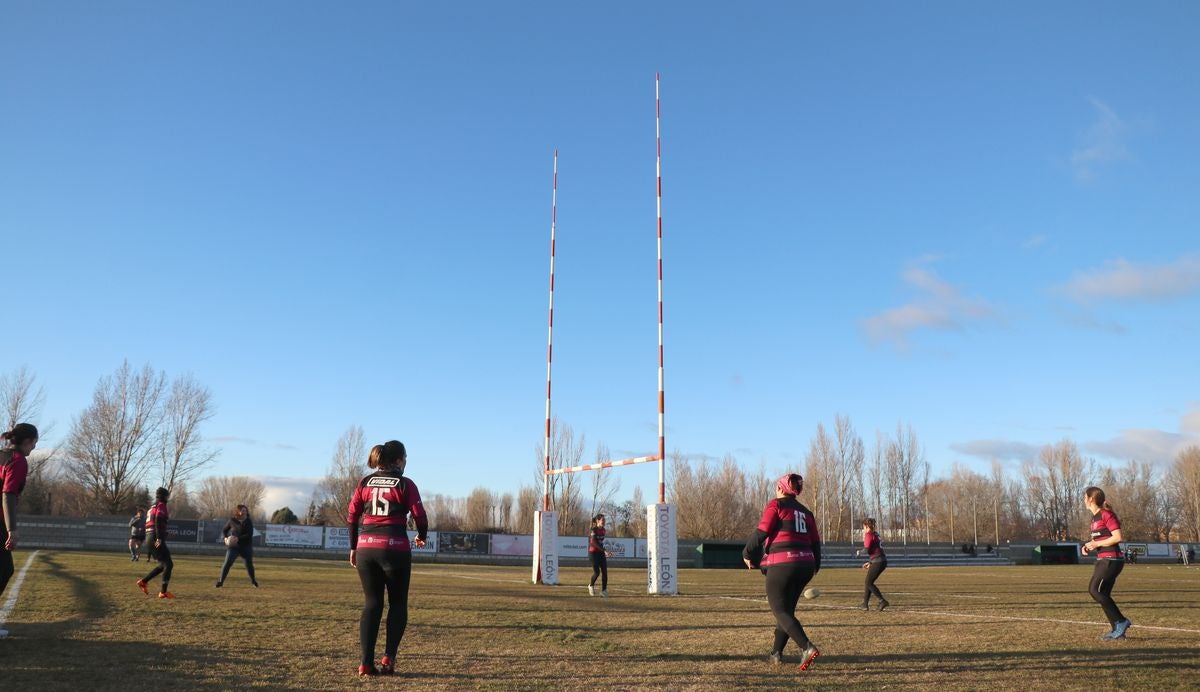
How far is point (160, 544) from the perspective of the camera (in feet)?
46.2

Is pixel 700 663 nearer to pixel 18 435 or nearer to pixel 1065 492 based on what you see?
pixel 18 435

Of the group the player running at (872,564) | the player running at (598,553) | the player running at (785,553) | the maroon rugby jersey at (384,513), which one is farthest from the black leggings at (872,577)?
the maroon rugby jersey at (384,513)

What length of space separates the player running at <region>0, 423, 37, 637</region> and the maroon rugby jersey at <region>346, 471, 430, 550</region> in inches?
138

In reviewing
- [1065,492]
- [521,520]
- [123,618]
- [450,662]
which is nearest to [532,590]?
[123,618]

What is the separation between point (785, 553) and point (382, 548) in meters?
3.77

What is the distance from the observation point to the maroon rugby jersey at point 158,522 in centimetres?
1438

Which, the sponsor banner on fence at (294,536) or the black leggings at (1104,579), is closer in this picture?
the black leggings at (1104,579)

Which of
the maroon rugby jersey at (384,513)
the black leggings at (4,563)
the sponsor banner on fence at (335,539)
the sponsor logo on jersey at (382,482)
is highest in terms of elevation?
the sponsor logo on jersey at (382,482)

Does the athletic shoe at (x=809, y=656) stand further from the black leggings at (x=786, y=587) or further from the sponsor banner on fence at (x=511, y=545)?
the sponsor banner on fence at (x=511, y=545)

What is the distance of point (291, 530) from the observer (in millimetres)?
41875

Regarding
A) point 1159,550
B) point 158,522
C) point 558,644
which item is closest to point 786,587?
point 558,644

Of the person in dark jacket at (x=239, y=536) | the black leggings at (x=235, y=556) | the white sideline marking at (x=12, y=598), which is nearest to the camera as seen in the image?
the white sideline marking at (x=12, y=598)

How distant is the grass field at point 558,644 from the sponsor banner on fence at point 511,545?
94.0 feet

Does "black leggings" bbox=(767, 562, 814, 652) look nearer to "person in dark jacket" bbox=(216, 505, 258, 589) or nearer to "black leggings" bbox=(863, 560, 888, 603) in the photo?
"black leggings" bbox=(863, 560, 888, 603)
